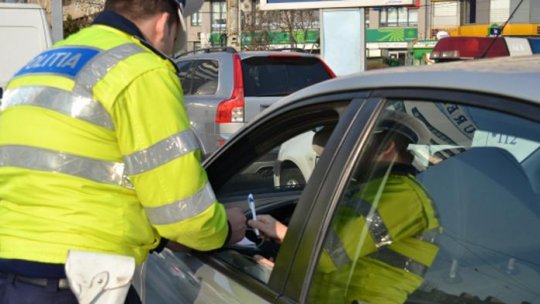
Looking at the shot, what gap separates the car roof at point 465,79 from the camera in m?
1.58

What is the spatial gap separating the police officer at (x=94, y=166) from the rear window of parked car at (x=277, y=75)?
725 cm

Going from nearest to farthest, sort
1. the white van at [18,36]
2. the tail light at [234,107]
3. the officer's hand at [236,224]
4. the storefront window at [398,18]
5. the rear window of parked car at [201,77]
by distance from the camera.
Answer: the officer's hand at [236,224]
the tail light at [234,107]
the rear window of parked car at [201,77]
the white van at [18,36]
the storefront window at [398,18]

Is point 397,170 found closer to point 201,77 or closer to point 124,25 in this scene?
point 124,25

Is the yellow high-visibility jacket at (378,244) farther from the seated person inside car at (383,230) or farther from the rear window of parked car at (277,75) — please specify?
the rear window of parked car at (277,75)

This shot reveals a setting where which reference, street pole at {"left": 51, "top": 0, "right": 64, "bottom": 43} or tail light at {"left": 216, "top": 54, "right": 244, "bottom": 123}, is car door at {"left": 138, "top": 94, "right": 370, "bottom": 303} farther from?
street pole at {"left": 51, "top": 0, "right": 64, "bottom": 43}

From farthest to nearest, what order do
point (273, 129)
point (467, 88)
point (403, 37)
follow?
point (403, 37) → point (273, 129) → point (467, 88)

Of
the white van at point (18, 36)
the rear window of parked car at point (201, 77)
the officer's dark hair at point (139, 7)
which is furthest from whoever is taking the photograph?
the white van at point (18, 36)

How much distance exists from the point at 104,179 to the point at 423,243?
886 millimetres

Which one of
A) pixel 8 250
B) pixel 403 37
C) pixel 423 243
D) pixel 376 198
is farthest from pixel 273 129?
pixel 403 37

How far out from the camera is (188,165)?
6.73 ft

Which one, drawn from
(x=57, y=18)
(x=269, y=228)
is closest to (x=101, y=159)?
(x=269, y=228)

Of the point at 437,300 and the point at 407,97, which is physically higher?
the point at 407,97

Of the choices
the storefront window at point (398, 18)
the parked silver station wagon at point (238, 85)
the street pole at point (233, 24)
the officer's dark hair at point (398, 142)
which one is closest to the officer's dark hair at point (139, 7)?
the officer's dark hair at point (398, 142)

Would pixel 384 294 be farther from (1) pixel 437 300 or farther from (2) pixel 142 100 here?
(2) pixel 142 100
